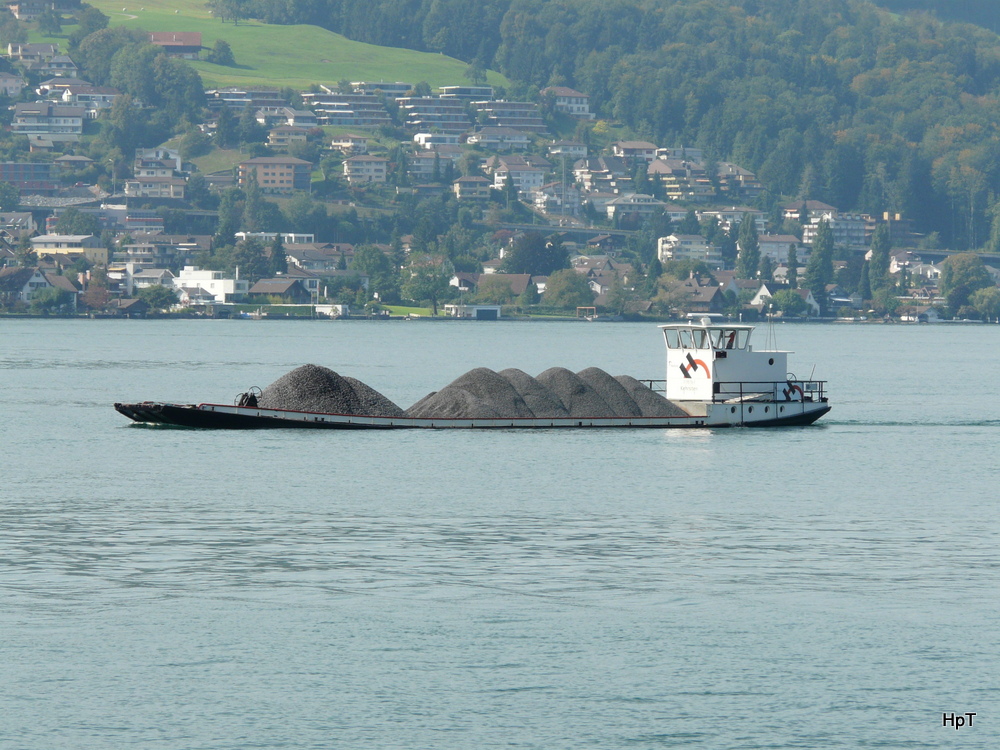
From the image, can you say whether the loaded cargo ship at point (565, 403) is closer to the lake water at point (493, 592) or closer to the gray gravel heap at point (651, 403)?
the gray gravel heap at point (651, 403)

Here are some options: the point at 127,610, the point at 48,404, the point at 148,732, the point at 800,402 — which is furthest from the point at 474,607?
the point at 48,404

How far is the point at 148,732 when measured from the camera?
26.0 meters

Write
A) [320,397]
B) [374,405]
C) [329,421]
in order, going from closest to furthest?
[329,421], [320,397], [374,405]

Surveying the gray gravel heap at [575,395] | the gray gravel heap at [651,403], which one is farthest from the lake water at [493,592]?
the gray gravel heap at [575,395]

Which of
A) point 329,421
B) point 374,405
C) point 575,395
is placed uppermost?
point 575,395

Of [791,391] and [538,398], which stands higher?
[791,391]

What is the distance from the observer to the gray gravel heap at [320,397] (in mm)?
71188

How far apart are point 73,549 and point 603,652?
51.8 ft

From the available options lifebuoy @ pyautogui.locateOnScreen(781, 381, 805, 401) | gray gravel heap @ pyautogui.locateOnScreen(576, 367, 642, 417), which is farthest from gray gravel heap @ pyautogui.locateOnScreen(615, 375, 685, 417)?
lifebuoy @ pyautogui.locateOnScreen(781, 381, 805, 401)

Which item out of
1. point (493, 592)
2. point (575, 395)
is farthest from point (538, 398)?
point (493, 592)

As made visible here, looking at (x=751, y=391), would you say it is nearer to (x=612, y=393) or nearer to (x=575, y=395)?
(x=612, y=393)

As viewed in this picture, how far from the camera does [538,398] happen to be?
2847 inches

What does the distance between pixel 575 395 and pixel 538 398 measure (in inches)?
63.7

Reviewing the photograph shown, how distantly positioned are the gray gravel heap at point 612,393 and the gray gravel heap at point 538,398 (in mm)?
1690
